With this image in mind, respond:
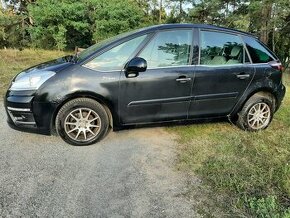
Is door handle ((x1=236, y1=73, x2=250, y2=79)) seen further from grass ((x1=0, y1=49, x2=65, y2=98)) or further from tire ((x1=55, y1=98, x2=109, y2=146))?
grass ((x1=0, y1=49, x2=65, y2=98))

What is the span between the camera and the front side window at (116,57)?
4953 mm

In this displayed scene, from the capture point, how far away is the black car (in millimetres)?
4840

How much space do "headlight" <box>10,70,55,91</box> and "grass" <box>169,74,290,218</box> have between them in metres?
2.12

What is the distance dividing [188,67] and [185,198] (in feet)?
7.19

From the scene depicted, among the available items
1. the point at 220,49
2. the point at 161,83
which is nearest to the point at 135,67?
the point at 161,83

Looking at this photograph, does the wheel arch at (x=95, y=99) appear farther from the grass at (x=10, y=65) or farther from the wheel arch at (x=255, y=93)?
the grass at (x=10, y=65)

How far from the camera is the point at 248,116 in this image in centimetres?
589

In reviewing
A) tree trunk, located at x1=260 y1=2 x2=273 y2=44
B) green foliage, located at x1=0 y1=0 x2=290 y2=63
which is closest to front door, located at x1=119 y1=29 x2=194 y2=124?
green foliage, located at x1=0 y1=0 x2=290 y2=63

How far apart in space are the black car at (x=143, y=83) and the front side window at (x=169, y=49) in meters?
0.01

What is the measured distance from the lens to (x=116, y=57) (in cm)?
503

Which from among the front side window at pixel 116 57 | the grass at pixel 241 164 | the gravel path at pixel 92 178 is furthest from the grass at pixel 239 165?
the front side window at pixel 116 57

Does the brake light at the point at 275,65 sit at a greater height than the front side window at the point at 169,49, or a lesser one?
lesser

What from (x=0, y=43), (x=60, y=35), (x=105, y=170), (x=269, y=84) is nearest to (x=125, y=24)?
(x=60, y=35)

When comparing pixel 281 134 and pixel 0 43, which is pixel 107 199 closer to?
pixel 281 134
